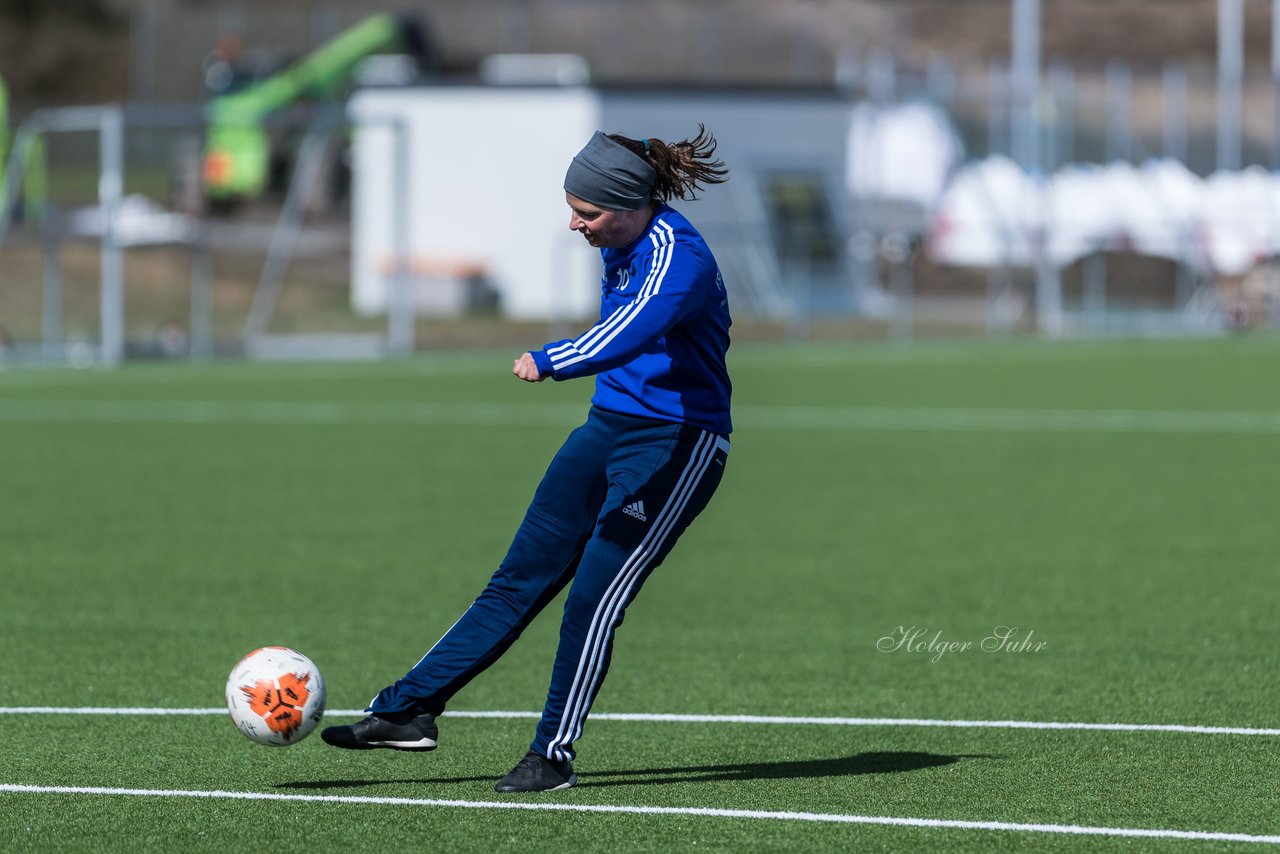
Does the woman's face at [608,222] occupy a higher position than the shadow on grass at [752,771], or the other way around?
the woman's face at [608,222]

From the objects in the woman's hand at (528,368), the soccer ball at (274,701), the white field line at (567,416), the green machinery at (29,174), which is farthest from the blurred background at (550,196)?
the woman's hand at (528,368)

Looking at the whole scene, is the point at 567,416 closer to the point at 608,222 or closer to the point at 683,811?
the point at 608,222

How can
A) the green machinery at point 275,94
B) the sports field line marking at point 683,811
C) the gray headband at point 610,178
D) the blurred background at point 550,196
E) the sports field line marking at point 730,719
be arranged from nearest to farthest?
the sports field line marking at point 683,811, the gray headband at point 610,178, the sports field line marking at point 730,719, the blurred background at point 550,196, the green machinery at point 275,94

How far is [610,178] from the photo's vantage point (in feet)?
21.7

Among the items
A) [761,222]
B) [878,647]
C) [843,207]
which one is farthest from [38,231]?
[878,647]

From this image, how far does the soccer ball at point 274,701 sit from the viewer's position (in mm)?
7020

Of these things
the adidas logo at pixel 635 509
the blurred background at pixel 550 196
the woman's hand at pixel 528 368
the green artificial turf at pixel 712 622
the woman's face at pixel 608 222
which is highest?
the blurred background at pixel 550 196

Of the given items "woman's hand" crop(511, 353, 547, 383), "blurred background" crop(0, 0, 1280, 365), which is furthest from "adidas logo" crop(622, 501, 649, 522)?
"blurred background" crop(0, 0, 1280, 365)

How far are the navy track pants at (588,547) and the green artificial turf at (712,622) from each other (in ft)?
1.11

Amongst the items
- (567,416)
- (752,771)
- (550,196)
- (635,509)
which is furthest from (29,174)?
(635,509)

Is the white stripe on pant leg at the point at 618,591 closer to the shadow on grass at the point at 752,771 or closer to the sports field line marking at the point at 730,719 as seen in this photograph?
the shadow on grass at the point at 752,771

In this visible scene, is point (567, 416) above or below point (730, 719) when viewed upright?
above

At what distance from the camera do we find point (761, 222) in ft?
131

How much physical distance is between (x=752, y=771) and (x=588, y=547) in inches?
38.5
